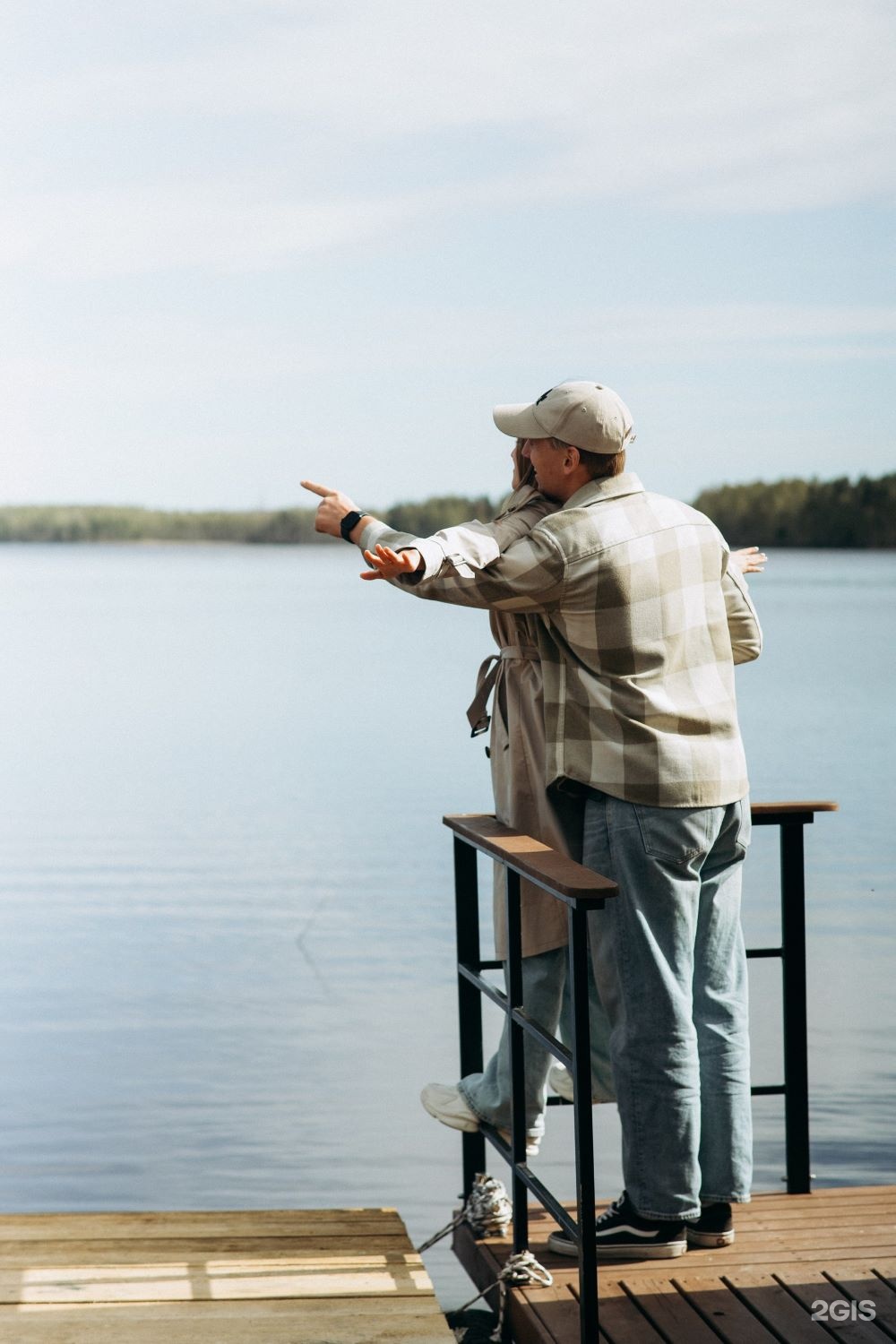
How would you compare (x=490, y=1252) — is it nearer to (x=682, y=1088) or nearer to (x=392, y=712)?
(x=682, y=1088)

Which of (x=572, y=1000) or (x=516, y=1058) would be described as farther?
(x=516, y=1058)

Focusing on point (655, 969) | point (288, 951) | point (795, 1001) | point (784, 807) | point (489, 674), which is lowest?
point (288, 951)

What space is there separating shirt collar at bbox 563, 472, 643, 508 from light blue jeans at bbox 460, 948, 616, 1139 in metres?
0.73

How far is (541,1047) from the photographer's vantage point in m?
2.82

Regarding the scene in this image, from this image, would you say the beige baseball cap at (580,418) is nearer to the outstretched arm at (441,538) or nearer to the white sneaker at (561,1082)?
the outstretched arm at (441,538)

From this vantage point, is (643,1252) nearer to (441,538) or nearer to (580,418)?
(441,538)

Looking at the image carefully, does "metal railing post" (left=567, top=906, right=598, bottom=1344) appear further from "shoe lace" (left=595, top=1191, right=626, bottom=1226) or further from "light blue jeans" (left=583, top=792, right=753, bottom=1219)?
"shoe lace" (left=595, top=1191, right=626, bottom=1226)

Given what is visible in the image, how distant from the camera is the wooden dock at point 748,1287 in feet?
8.04

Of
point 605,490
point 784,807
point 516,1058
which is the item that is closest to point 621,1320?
point 516,1058

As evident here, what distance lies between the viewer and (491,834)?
2.75 m

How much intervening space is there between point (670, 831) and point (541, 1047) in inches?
19.1

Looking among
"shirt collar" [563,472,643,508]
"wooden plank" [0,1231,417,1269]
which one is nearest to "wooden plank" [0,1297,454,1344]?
"wooden plank" [0,1231,417,1269]

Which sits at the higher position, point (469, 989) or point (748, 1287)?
point (469, 989)

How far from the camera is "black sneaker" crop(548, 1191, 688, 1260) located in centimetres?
268
